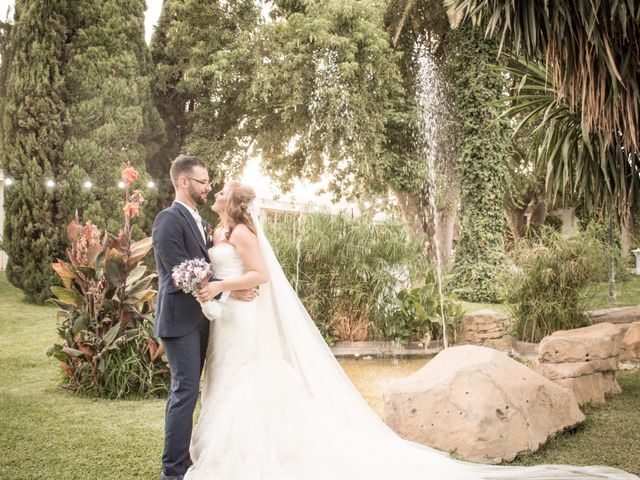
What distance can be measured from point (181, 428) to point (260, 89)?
11538 mm

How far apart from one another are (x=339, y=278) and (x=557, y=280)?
8.77ft

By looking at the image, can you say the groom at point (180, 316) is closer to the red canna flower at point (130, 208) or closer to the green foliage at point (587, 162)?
the red canna flower at point (130, 208)

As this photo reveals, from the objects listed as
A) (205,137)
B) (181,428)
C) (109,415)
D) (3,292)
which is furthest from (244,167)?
(181,428)

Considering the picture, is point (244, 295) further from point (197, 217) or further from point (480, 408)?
point (480, 408)

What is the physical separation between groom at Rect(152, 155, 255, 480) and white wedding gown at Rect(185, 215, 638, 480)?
16 cm

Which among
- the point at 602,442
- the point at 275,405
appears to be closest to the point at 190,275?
the point at 275,405

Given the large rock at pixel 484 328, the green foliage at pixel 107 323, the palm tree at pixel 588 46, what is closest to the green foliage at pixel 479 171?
the large rock at pixel 484 328

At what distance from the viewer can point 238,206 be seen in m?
3.44

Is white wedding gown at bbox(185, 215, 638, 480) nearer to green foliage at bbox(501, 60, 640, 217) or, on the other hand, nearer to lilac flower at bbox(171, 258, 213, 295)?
lilac flower at bbox(171, 258, 213, 295)

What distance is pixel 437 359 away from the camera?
4.45 metres

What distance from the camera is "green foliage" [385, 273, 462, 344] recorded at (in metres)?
7.29

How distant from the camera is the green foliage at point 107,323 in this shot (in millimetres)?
5105

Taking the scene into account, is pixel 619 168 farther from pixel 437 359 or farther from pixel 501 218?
pixel 501 218

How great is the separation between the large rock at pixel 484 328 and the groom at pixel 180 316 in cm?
524
